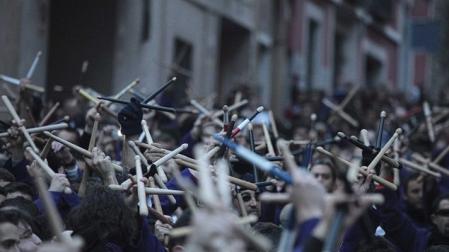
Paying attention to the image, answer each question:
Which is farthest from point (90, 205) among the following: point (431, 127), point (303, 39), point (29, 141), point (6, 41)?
point (303, 39)

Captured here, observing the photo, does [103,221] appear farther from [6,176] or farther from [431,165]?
[431,165]

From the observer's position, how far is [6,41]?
45.6 feet

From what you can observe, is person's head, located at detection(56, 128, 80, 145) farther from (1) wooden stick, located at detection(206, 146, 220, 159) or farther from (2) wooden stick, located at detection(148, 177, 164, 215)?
(1) wooden stick, located at detection(206, 146, 220, 159)

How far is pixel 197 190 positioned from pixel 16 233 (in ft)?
3.03

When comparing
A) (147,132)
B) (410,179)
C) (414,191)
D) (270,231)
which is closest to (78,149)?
(147,132)

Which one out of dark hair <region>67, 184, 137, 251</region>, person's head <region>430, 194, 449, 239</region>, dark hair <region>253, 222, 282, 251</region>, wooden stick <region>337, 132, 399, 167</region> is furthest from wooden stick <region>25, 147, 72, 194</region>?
person's head <region>430, 194, 449, 239</region>

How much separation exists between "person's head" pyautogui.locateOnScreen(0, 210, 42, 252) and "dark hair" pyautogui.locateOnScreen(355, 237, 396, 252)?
1.88 meters

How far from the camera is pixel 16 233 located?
5629mm

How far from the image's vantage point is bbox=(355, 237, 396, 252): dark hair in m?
6.78

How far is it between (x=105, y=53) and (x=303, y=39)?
10626 millimetres

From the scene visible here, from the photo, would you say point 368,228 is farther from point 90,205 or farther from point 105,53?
point 105,53

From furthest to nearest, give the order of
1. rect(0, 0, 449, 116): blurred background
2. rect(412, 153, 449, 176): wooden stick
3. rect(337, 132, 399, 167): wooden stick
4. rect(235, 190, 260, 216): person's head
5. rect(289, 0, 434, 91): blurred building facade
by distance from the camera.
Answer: rect(289, 0, 434, 91): blurred building facade, rect(0, 0, 449, 116): blurred background, rect(412, 153, 449, 176): wooden stick, rect(235, 190, 260, 216): person's head, rect(337, 132, 399, 167): wooden stick

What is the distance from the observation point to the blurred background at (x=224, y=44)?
16594 mm

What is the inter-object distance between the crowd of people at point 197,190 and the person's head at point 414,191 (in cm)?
1
